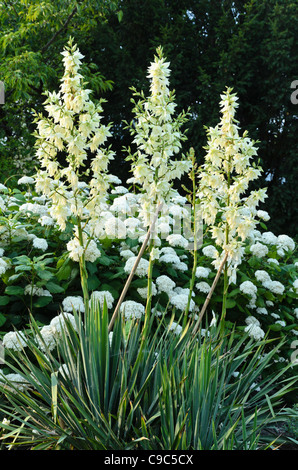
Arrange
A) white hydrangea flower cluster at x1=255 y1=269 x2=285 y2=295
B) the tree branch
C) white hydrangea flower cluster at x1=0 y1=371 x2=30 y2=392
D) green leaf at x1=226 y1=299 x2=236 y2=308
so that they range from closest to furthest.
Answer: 1. white hydrangea flower cluster at x1=0 y1=371 x2=30 y2=392
2. green leaf at x1=226 y1=299 x2=236 y2=308
3. white hydrangea flower cluster at x1=255 y1=269 x2=285 y2=295
4. the tree branch

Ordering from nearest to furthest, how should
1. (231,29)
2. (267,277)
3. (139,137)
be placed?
(139,137) → (267,277) → (231,29)

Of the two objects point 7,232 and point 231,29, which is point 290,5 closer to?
point 231,29

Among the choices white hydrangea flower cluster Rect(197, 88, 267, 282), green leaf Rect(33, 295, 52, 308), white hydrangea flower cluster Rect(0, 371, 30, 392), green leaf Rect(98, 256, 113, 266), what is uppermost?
white hydrangea flower cluster Rect(197, 88, 267, 282)

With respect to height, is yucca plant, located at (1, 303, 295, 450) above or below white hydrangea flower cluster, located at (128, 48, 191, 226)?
below

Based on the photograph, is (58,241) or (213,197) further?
(58,241)

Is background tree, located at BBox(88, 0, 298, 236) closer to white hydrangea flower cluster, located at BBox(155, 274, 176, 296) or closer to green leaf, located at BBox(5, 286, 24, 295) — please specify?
white hydrangea flower cluster, located at BBox(155, 274, 176, 296)

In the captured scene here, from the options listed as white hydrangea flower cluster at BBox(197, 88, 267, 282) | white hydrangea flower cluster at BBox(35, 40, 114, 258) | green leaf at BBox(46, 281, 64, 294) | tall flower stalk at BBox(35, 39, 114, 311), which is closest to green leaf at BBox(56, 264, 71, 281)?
green leaf at BBox(46, 281, 64, 294)

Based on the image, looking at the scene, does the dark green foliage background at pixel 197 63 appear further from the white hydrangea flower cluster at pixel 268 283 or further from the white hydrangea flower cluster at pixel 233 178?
the white hydrangea flower cluster at pixel 233 178

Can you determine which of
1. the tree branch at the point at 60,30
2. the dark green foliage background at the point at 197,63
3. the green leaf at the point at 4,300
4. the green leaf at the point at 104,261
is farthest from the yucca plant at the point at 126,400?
the tree branch at the point at 60,30

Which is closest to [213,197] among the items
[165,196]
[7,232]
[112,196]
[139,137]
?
[165,196]

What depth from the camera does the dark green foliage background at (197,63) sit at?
8.15 meters

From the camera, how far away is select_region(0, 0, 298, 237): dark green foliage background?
321 inches

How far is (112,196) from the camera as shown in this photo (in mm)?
5391
